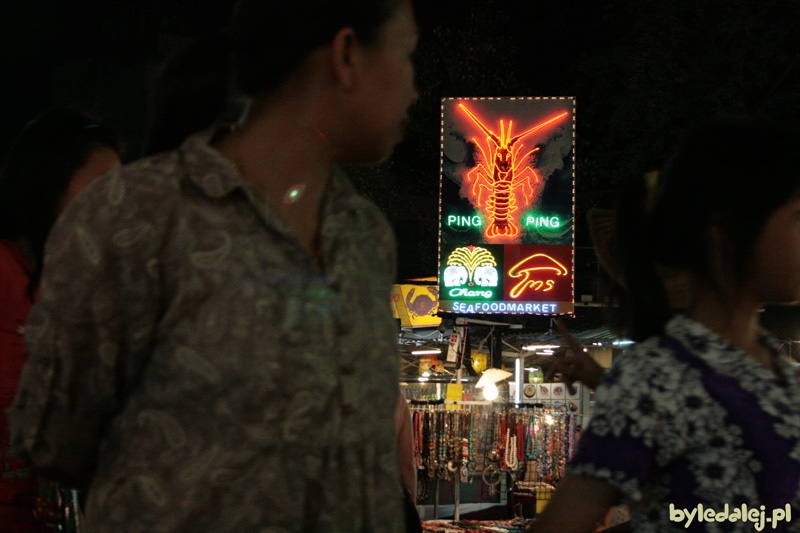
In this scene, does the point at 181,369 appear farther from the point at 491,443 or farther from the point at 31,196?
the point at 491,443

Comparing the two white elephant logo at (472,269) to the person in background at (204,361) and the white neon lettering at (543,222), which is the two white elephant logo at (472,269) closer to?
the white neon lettering at (543,222)

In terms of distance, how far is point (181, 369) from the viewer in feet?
3.07

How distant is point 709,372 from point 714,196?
368 mm

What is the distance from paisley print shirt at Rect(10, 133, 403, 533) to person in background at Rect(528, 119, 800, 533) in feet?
2.07

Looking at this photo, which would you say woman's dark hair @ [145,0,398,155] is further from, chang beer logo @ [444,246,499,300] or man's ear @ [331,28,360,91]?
chang beer logo @ [444,246,499,300]

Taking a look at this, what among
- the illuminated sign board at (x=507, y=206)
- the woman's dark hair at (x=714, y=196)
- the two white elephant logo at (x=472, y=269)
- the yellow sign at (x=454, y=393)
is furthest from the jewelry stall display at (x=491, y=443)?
the woman's dark hair at (x=714, y=196)

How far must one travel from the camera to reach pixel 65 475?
38.4 inches

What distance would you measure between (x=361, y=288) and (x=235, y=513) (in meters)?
0.37

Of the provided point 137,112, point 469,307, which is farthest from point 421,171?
point 137,112

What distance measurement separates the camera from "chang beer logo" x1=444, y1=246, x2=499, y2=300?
34.7 feet

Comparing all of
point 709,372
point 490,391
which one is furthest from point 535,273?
point 709,372

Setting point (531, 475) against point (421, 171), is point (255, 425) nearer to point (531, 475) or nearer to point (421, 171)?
point (531, 475)

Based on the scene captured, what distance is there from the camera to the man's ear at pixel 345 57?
1116 millimetres

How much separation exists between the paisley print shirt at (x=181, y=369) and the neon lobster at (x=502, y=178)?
9976 millimetres
